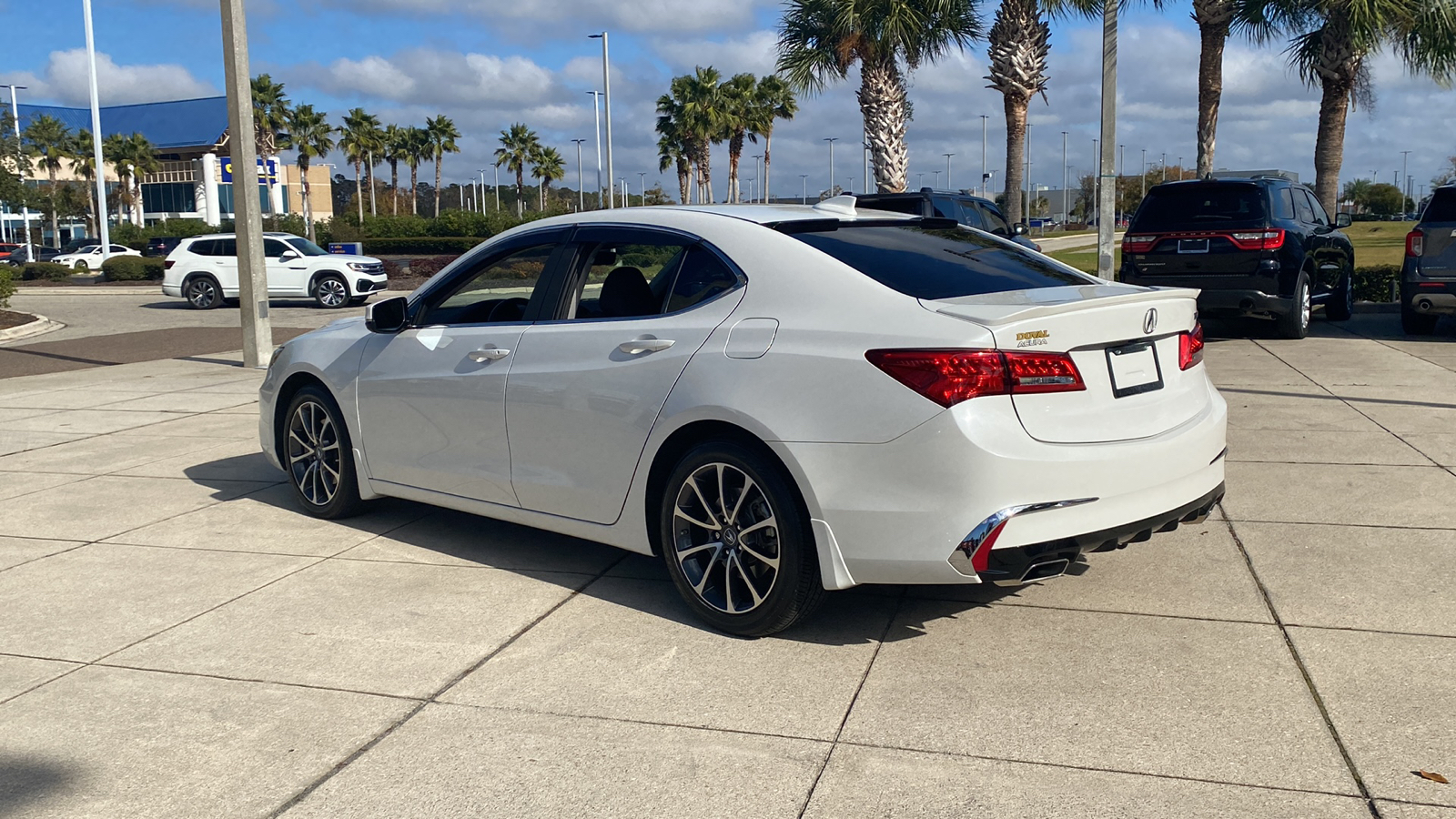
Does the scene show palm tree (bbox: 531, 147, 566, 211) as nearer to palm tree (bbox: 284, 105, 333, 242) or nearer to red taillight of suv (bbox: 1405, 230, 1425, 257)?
palm tree (bbox: 284, 105, 333, 242)

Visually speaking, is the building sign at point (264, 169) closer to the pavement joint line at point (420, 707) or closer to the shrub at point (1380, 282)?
the shrub at point (1380, 282)

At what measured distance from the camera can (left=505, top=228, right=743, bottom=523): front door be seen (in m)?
4.64

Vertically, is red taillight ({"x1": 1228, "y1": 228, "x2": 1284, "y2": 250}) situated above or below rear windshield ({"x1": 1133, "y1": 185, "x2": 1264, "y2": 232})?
below

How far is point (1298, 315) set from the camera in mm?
13852

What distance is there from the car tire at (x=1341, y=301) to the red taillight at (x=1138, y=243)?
11.1 feet

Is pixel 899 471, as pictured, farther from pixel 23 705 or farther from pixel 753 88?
pixel 753 88

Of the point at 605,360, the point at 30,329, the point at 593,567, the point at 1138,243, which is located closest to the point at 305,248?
the point at 30,329

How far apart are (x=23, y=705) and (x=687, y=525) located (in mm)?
2322

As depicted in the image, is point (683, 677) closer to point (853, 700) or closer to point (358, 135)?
point (853, 700)

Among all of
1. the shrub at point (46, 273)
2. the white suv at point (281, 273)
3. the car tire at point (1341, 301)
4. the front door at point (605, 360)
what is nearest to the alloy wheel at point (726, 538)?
the front door at point (605, 360)

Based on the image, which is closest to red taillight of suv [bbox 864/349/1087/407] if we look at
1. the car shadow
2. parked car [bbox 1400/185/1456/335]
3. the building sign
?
the car shadow

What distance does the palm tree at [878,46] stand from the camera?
966 inches

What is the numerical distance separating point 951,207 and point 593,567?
11.2 meters

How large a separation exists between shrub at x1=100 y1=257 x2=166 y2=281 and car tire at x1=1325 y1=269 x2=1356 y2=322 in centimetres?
3690
